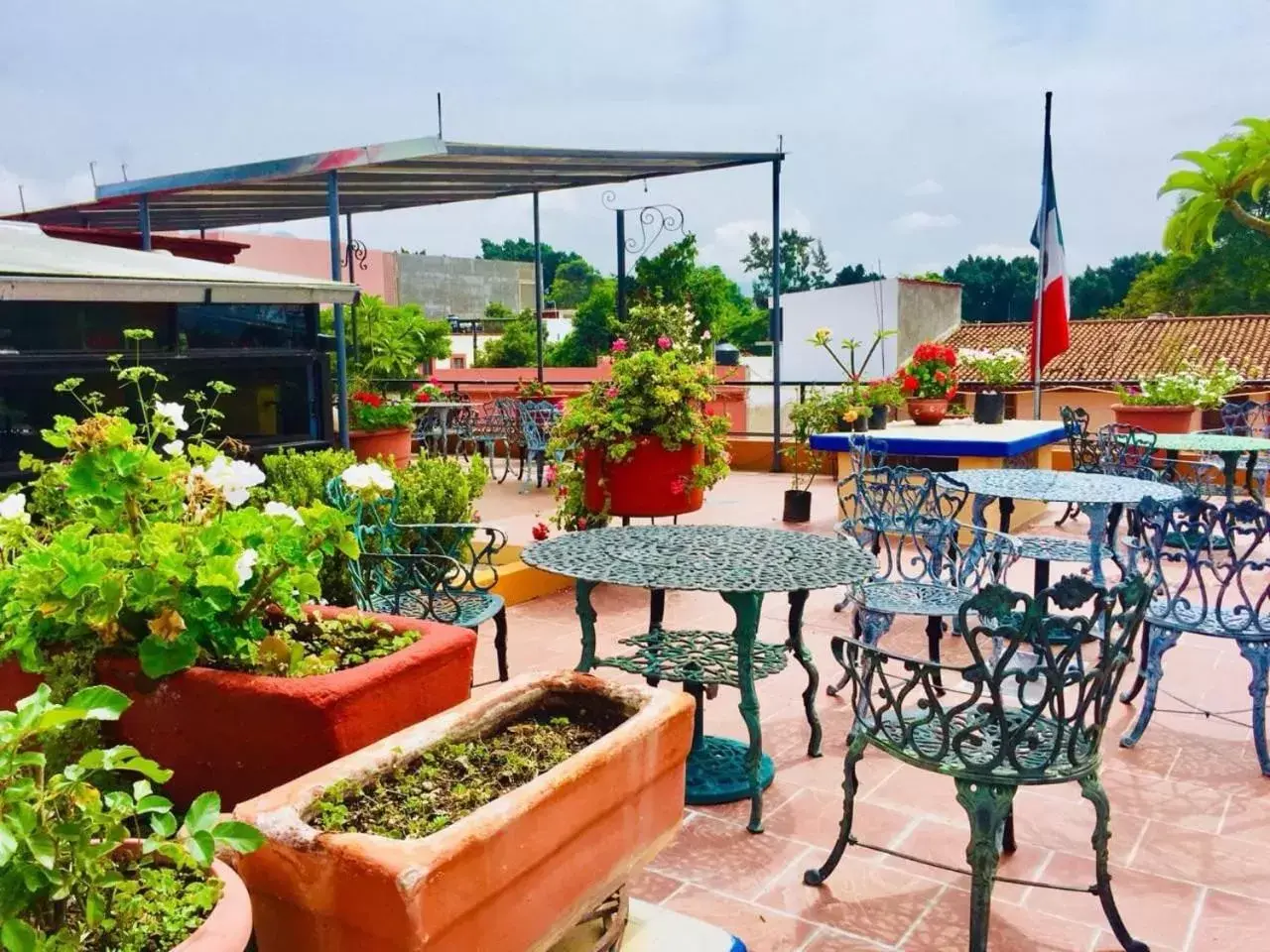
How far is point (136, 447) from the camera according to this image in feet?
6.28

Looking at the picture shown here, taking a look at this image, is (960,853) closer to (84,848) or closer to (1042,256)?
(84,848)

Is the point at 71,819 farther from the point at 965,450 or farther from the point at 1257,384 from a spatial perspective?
the point at 1257,384

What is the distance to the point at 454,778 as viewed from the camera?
166 cm

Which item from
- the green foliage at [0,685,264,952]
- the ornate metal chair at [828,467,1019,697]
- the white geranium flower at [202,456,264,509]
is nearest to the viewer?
the green foliage at [0,685,264,952]

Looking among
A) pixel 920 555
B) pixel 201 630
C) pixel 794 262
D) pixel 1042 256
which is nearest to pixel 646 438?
pixel 920 555

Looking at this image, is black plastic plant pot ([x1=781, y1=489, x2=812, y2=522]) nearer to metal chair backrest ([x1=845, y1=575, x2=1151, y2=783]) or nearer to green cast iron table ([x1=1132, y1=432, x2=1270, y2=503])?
green cast iron table ([x1=1132, y1=432, x2=1270, y2=503])

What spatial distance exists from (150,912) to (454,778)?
1.70 feet

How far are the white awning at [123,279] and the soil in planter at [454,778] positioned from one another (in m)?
2.90

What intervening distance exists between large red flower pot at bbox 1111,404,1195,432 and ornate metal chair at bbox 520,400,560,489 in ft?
15.3

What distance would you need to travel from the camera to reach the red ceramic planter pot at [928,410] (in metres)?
6.82

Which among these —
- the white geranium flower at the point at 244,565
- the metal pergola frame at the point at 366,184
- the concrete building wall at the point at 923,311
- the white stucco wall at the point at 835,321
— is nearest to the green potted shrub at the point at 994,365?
the metal pergola frame at the point at 366,184

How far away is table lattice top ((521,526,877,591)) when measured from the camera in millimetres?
2441

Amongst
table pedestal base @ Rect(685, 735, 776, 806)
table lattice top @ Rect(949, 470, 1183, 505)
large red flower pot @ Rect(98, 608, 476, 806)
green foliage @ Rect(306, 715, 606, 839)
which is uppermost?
table lattice top @ Rect(949, 470, 1183, 505)

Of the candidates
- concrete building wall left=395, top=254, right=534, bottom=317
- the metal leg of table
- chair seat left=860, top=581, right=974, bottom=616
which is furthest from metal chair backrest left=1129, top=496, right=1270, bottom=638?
concrete building wall left=395, top=254, right=534, bottom=317
